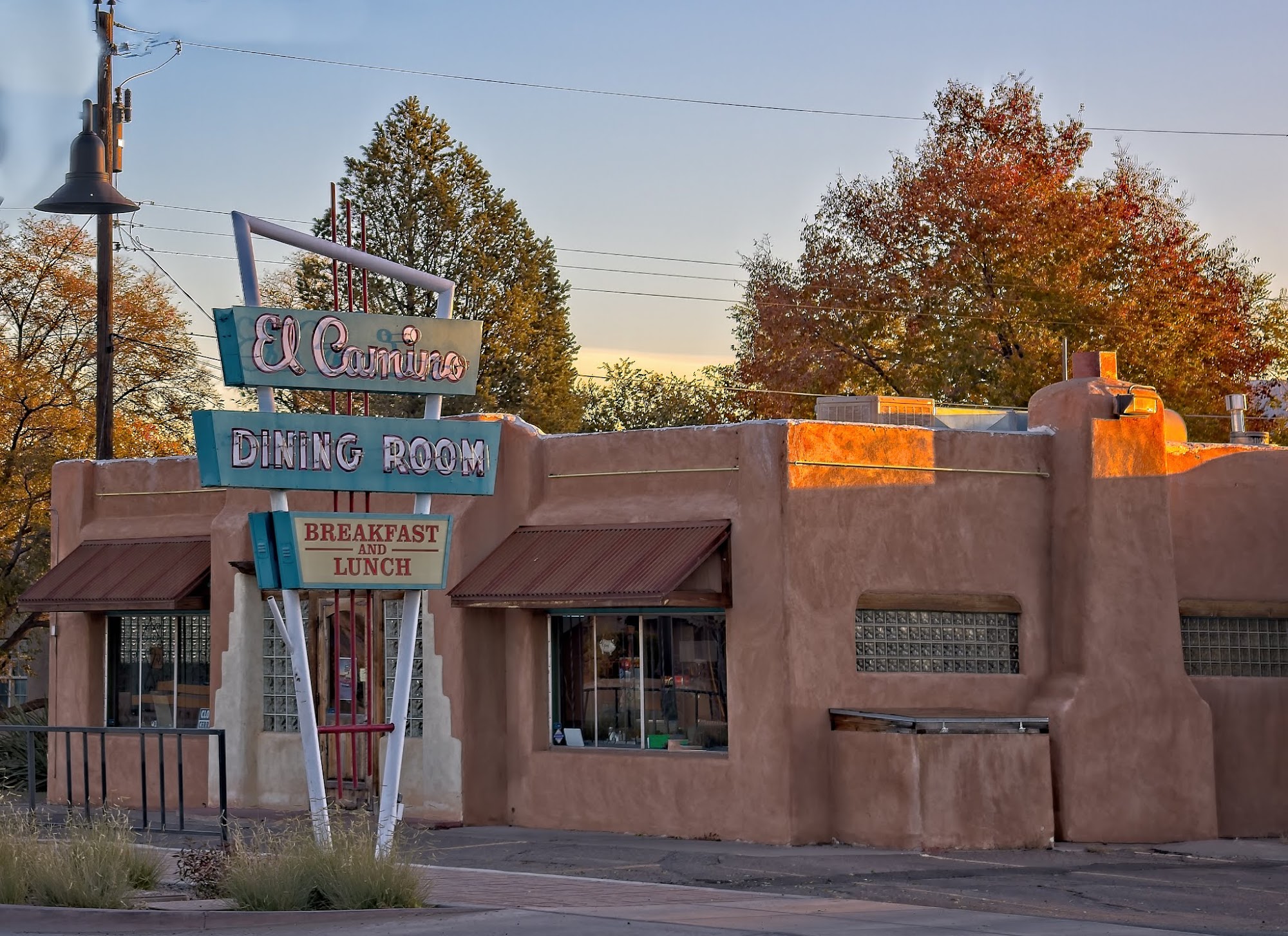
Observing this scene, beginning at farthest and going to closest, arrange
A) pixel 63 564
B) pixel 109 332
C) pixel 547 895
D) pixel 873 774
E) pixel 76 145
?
1. pixel 109 332
2. pixel 63 564
3. pixel 76 145
4. pixel 873 774
5. pixel 547 895

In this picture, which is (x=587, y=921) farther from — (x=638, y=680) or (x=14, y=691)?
(x=14, y=691)

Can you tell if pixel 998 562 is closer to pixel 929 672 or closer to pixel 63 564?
pixel 929 672

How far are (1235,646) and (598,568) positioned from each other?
7.98 metres

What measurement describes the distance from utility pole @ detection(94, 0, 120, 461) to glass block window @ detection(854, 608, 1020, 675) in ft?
38.6

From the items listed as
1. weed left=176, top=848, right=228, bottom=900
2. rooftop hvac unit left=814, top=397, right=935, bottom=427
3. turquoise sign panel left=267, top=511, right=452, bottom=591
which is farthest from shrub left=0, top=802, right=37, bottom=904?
rooftop hvac unit left=814, top=397, right=935, bottom=427

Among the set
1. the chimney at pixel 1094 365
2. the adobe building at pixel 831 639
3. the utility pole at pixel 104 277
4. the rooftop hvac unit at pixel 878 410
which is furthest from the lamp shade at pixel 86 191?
the chimney at pixel 1094 365

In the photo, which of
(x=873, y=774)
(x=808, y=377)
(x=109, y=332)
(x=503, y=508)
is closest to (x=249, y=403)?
(x=808, y=377)

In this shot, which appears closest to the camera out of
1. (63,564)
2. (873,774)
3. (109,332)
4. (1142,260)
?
(873,774)

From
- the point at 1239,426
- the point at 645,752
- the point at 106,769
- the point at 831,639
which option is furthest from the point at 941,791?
the point at 1239,426

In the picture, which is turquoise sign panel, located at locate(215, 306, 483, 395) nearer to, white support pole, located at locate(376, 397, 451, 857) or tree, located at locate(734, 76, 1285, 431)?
white support pole, located at locate(376, 397, 451, 857)

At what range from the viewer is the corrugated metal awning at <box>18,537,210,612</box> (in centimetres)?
2192

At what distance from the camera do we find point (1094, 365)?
20.5 m

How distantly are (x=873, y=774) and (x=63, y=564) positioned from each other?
1149 cm

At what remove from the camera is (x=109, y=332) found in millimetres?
25703
